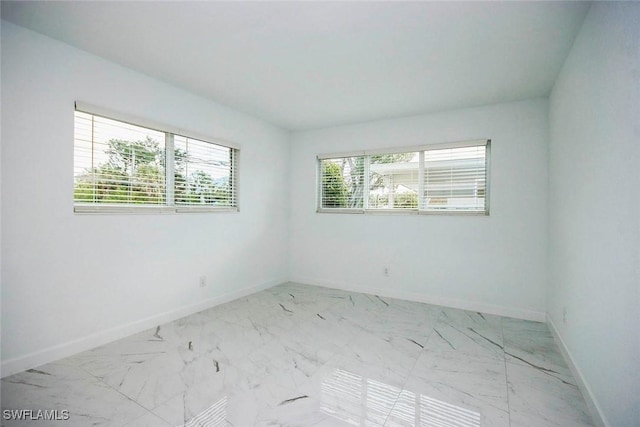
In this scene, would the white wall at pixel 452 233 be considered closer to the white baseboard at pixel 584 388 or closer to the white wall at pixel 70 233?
the white baseboard at pixel 584 388

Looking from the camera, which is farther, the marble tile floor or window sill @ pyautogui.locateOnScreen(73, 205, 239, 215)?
window sill @ pyautogui.locateOnScreen(73, 205, 239, 215)

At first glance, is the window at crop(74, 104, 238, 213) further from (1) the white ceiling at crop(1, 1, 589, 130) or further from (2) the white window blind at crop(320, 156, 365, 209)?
(2) the white window blind at crop(320, 156, 365, 209)

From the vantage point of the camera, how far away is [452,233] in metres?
3.72

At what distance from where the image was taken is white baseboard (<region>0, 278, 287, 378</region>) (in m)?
2.11

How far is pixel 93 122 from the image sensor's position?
2.55 metres

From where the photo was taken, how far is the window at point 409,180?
12.0 ft

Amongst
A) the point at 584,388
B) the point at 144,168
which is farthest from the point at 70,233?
the point at 584,388

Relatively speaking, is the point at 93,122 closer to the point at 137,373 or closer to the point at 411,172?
the point at 137,373

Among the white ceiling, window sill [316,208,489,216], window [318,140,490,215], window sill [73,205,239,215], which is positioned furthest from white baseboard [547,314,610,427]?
window sill [73,205,239,215]

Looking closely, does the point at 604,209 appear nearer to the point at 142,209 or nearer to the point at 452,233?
the point at 452,233

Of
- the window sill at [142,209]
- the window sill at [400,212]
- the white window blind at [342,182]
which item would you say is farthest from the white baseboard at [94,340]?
the white window blind at [342,182]

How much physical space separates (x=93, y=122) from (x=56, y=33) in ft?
2.11

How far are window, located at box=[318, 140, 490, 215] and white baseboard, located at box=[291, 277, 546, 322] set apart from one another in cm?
109

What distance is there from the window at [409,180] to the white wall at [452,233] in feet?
0.41
